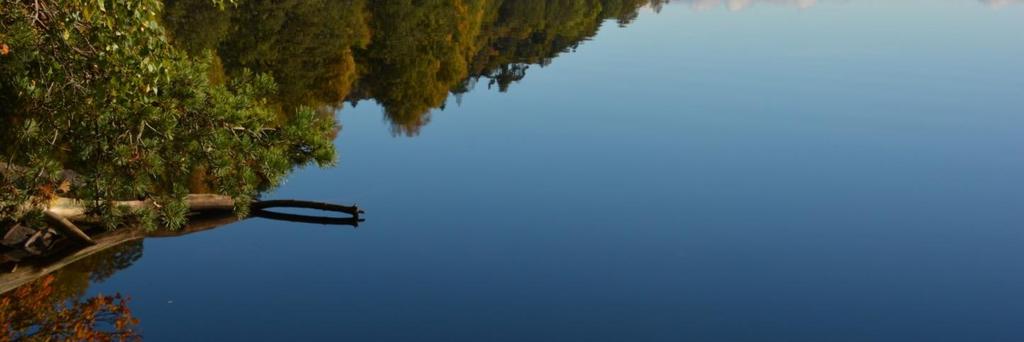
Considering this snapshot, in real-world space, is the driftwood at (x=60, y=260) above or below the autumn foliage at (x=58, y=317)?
above

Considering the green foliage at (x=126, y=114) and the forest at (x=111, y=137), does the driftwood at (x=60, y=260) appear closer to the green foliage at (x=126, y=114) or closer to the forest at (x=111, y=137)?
the forest at (x=111, y=137)

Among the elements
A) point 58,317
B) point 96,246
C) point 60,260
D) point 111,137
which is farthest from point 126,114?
point 96,246

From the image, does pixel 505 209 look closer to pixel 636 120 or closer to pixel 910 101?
pixel 636 120

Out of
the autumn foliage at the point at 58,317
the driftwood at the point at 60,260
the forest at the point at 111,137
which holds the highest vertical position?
the forest at the point at 111,137

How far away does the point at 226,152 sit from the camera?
61.4ft

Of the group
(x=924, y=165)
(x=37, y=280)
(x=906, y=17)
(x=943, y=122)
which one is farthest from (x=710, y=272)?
(x=906, y=17)

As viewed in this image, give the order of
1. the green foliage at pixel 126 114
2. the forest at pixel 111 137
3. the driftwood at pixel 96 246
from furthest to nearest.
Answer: the driftwood at pixel 96 246 → the forest at pixel 111 137 → the green foliage at pixel 126 114

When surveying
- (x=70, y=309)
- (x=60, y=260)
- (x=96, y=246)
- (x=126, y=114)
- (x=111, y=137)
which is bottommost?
(x=70, y=309)

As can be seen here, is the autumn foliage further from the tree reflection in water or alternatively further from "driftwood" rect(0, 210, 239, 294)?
"driftwood" rect(0, 210, 239, 294)

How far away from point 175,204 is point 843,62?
67.9 meters

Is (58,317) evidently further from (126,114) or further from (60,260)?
(126,114)

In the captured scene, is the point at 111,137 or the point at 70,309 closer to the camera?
the point at 111,137

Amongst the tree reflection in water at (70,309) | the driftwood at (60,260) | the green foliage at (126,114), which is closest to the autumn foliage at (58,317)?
the tree reflection in water at (70,309)

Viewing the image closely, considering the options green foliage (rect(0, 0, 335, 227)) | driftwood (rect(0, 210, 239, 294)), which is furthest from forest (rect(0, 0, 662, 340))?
driftwood (rect(0, 210, 239, 294))
